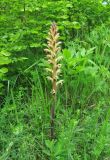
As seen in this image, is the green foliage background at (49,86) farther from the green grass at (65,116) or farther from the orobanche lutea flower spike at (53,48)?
the orobanche lutea flower spike at (53,48)

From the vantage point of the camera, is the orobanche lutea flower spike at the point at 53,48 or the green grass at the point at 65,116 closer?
the orobanche lutea flower spike at the point at 53,48

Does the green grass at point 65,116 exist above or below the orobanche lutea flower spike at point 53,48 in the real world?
below

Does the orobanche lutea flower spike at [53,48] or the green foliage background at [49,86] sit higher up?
the orobanche lutea flower spike at [53,48]

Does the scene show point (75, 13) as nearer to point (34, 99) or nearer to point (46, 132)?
point (34, 99)

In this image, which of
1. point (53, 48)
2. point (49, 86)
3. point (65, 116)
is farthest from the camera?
point (49, 86)

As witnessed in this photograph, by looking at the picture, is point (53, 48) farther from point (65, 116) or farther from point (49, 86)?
point (49, 86)

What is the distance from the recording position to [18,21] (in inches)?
135

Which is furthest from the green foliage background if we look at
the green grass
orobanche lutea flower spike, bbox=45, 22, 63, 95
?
orobanche lutea flower spike, bbox=45, 22, 63, 95

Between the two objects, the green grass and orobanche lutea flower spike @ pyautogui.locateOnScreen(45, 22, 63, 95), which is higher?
orobanche lutea flower spike @ pyautogui.locateOnScreen(45, 22, 63, 95)

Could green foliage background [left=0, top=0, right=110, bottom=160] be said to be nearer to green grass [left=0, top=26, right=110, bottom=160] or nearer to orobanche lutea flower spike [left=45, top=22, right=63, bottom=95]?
green grass [left=0, top=26, right=110, bottom=160]

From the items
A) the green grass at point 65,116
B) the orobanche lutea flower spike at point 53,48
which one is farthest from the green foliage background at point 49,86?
the orobanche lutea flower spike at point 53,48

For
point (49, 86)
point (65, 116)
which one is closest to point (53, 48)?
point (65, 116)

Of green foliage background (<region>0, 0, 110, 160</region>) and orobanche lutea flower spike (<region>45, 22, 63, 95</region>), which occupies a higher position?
orobanche lutea flower spike (<region>45, 22, 63, 95</region>)

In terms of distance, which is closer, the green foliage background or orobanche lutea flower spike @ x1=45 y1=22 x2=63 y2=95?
orobanche lutea flower spike @ x1=45 y1=22 x2=63 y2=95
